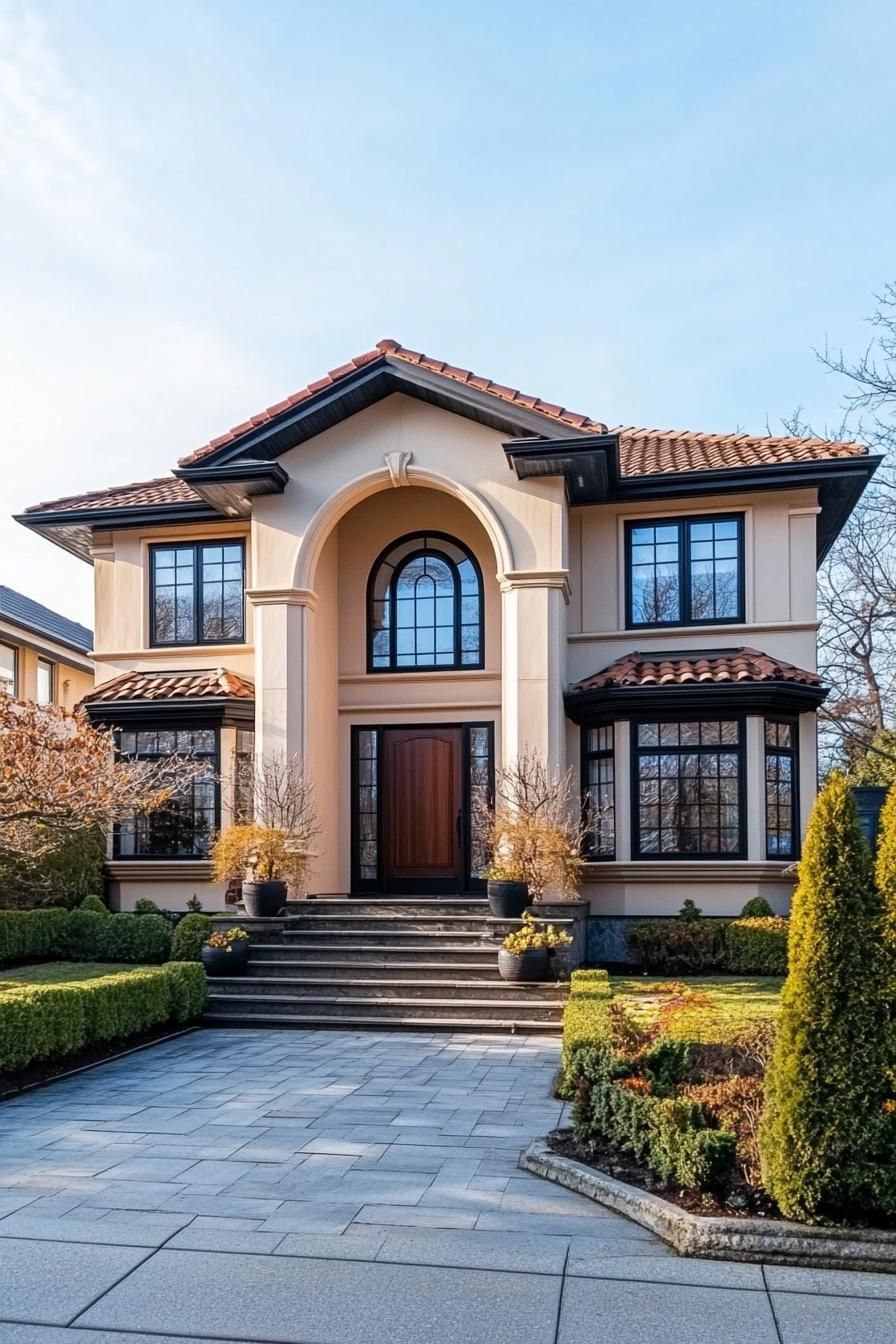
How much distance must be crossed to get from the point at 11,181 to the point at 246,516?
6806 millimetres

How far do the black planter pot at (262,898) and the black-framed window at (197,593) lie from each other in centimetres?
433

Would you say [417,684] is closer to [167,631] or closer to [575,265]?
[167,631]

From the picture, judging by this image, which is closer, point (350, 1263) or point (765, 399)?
point (350, 1263)

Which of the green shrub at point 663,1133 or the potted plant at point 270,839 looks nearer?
the green shrub at point 663,1133

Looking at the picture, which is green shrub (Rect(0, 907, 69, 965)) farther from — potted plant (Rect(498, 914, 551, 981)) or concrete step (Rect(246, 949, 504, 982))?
potted plant (Rect(498, 914, 551, 981))

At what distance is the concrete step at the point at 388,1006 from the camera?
11570mm

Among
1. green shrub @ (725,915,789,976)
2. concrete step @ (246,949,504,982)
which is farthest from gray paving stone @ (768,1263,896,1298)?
green shrub @ (725,915,789,976)

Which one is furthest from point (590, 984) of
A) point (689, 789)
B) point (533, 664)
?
point (533, 664)

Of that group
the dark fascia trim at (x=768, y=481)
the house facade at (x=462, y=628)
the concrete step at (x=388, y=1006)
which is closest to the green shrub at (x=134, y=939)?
the concrete step at (x=388, y=1006)

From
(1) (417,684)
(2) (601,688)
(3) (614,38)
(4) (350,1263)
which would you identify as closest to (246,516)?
(1) (417,684)

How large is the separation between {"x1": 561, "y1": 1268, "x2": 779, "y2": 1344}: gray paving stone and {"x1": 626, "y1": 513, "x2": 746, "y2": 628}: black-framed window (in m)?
11.5

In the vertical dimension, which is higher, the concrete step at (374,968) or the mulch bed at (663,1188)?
the mulch bed at (663,1188)

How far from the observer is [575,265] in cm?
1123

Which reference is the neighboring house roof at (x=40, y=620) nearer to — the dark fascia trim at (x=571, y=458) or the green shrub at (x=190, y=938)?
the green shrub at (x=190, y=938)
